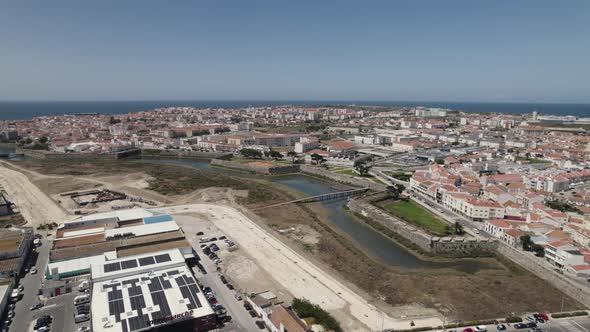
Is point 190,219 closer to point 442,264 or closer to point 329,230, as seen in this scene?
point 329,230

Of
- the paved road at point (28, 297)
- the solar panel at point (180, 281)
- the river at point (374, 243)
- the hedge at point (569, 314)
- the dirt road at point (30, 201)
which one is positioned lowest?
the river at point (374, 243)

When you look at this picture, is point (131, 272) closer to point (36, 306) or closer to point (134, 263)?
point (134, 263)

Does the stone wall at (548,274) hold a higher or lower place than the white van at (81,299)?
lower

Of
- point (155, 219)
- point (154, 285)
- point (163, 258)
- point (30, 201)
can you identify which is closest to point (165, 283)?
point (154, 285)

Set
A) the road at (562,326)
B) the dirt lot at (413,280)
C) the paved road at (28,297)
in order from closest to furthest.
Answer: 1. the paved road at (28,297)
2. the road at (562,326)
3. the dirt lot at (413,280)

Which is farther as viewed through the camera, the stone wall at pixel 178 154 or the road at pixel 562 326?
the stone wall at pixel 178 154

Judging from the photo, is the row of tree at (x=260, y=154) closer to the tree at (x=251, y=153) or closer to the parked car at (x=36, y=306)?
the tree at (x=251, y=153)

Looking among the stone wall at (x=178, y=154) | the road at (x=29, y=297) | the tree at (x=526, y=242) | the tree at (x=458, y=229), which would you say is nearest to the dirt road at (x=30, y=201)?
the road at (x=29, y=297)

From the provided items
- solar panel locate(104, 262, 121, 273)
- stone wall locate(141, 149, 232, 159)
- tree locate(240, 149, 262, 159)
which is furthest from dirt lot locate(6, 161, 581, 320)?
stone wall locate(141, 149, 232, 159)
